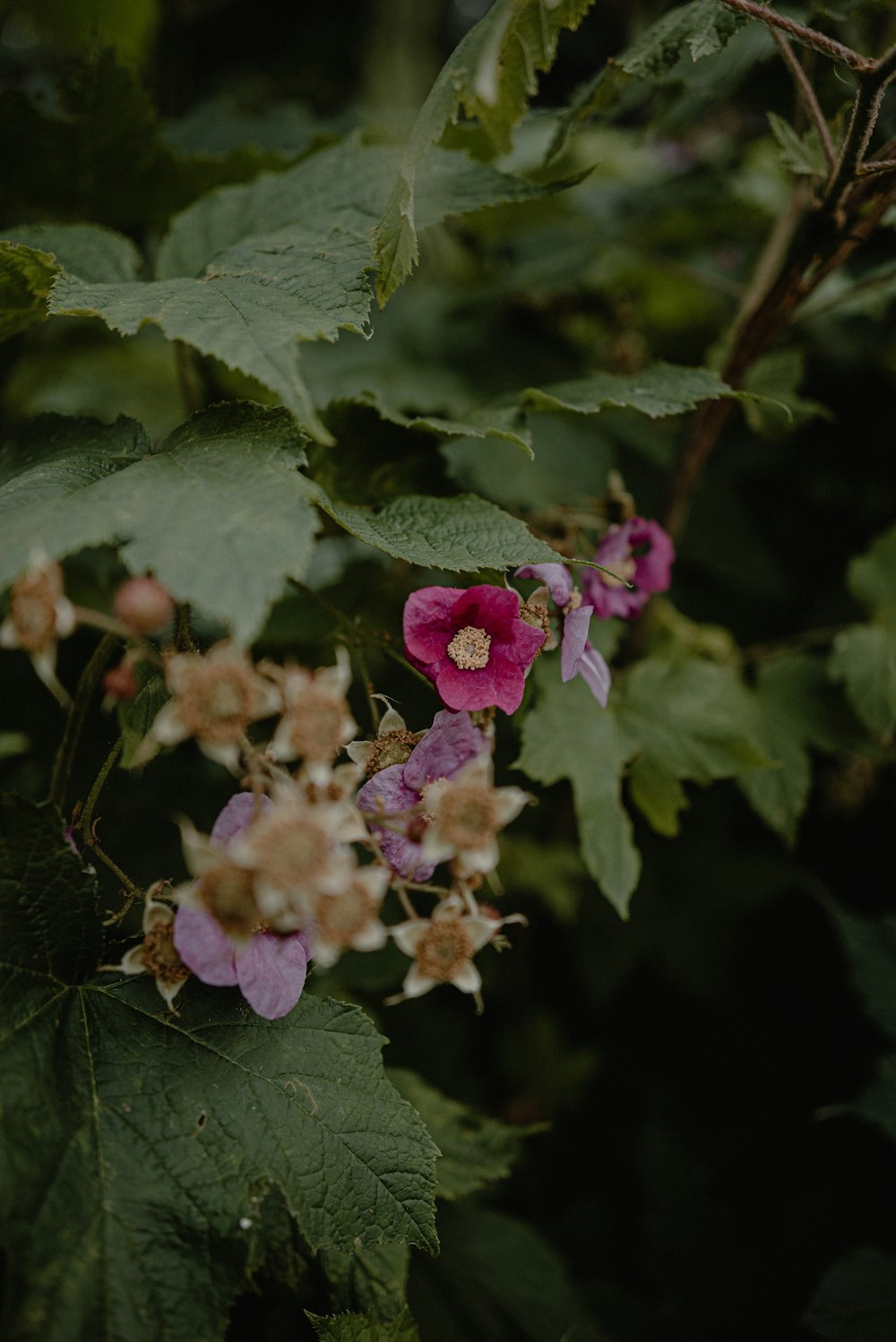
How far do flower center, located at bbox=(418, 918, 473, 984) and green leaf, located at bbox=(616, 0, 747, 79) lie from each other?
90 cm

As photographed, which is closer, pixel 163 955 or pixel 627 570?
pixel 163 955

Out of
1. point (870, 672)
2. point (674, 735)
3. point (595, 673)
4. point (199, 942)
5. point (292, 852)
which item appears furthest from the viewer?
point (870, 672)

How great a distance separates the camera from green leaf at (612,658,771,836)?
1.13m

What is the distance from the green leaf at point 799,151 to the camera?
94 centimetres

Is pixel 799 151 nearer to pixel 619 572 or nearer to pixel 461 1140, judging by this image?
pixel 619 572

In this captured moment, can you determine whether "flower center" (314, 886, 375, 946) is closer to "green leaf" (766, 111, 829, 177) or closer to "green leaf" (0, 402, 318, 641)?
"green leaf" (0, 402, 318, 641)

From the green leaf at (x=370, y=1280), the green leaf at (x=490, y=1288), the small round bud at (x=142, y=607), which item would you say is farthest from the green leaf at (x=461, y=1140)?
the small round bud at (x=142, y=607)

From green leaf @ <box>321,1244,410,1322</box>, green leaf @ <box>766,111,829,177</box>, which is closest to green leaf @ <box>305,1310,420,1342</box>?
green leaf @ <box>321,1244,410,1322</box>

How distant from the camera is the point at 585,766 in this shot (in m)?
1.05

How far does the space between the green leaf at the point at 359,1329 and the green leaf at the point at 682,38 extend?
126cm

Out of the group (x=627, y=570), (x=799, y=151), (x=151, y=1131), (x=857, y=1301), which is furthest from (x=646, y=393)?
(x=857, y=1301)

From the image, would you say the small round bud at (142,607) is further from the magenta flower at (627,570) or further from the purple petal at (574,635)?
the magenta flower at (627,570)

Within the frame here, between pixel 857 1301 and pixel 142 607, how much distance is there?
1260 millimetres

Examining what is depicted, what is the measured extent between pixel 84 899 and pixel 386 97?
3.07 m
